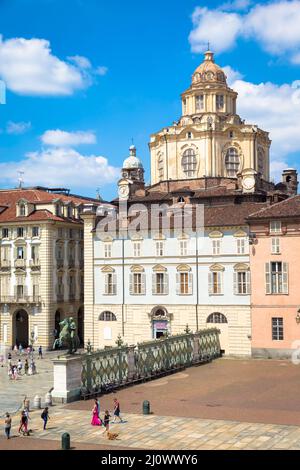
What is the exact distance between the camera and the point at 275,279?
194 feet

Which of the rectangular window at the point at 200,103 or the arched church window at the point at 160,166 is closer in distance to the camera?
the arched church window at the point at 160,166

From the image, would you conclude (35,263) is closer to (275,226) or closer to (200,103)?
(275,226)

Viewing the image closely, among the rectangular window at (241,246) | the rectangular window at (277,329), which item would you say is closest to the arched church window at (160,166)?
the rectangular window at (241,246)

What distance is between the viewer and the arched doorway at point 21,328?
75.3 metres

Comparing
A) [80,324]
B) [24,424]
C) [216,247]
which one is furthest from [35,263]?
[24,424]

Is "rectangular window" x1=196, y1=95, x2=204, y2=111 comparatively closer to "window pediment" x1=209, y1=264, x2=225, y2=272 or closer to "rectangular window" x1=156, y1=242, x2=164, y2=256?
"rectangular window" x1=156, y1=242, x2=164, y2=256

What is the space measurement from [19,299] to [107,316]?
466 inches

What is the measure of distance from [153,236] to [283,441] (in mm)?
36405

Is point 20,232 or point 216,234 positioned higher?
point 20,232

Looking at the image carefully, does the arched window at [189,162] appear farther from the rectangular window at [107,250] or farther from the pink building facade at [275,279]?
the pink building facade at [275,279]

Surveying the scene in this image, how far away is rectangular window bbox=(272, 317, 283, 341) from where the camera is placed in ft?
192

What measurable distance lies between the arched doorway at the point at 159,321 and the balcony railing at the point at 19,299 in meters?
14.2

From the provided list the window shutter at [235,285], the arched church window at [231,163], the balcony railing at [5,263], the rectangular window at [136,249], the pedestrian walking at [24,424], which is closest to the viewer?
the pedestrian walking at [24,424]
